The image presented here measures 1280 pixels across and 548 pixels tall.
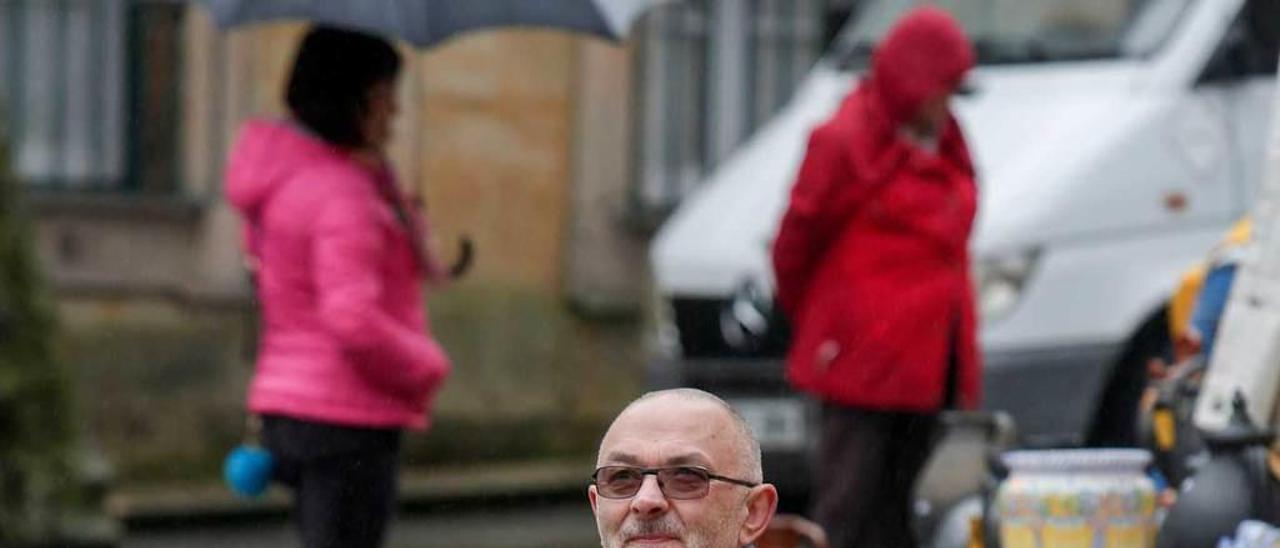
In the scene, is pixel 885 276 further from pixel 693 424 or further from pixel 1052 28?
pixel 693 424

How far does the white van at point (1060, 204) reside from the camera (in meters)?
9.55

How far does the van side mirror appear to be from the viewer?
9.99 m

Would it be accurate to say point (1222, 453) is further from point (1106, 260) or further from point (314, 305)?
point (1106, 260)

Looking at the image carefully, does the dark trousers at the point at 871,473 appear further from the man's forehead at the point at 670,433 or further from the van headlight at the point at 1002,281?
the man's forehead at the point at 670,433

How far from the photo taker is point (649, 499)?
4.35 m

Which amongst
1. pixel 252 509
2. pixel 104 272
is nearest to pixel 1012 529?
pixel 252 509

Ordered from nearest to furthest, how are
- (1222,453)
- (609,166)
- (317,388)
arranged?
(1222,453) < (317,388) < (609,166)

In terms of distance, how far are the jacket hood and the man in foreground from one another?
2775 millimetres

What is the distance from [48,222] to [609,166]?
2770mm

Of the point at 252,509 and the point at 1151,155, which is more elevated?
the point at 1151,155

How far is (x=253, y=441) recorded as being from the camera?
7277 mm

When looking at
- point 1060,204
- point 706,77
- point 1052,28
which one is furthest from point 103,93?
point 1060,204

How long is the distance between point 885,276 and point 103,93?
8.38 meters

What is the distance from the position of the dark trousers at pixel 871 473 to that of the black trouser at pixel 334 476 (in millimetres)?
1236
